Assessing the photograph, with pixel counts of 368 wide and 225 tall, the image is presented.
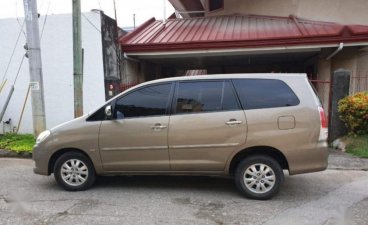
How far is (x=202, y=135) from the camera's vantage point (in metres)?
5.36

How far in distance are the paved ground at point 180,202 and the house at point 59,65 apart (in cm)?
342

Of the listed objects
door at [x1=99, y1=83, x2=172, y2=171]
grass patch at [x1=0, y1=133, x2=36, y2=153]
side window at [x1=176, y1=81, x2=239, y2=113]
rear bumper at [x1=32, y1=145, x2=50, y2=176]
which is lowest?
grass patch at [x1=0, y1=133, x2=36, y2=153]

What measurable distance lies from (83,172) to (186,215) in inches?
74.6

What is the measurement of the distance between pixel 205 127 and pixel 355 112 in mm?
4447

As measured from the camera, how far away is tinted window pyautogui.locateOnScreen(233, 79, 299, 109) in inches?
208

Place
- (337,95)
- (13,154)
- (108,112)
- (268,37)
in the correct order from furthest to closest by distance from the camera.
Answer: (268,37) → (337,95) → (13,154) → (108,112)

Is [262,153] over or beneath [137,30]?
beneath

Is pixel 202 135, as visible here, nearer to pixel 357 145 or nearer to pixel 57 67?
pixel 357 145

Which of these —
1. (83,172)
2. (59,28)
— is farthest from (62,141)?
(59,28)

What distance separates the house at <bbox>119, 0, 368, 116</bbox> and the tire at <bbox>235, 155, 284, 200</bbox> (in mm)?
4246

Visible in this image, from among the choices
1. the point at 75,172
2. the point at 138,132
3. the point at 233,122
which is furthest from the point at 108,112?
the point at 233,122

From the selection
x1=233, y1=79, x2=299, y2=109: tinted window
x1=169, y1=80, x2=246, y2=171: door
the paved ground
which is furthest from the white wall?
x1=233, y1=79, x2=299, y2=109: tinted window

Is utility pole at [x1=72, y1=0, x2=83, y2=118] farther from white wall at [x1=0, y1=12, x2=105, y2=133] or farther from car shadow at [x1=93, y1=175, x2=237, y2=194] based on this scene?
car shadow at [x1=93, y1=175, x2=237, y2=194]

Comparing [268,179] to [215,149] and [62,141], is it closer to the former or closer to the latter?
[215,149]
